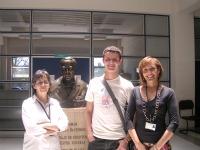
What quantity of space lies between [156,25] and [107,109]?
6546mm

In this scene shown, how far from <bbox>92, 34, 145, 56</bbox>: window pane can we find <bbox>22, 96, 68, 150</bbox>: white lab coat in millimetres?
6217

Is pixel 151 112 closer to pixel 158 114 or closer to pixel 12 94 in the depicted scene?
pixel 158 114

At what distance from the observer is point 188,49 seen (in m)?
8.31

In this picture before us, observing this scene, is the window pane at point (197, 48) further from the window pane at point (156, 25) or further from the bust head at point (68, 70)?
the bust head at point (68, 70)

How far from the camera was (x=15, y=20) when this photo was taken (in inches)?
348

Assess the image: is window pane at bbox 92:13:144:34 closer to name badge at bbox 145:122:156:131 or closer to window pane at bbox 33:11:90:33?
window pane at bbox 33:11:90:33

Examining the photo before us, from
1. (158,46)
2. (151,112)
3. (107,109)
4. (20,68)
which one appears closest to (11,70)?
(20,68)

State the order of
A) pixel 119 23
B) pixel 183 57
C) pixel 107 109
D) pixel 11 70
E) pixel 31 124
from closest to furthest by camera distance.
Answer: pixel 31 124 → pixel 107 109 → pixel 183 57 → pixel 119 23 → pixel 11 70

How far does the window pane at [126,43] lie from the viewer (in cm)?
873

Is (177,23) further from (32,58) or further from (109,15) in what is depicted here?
(32,58)

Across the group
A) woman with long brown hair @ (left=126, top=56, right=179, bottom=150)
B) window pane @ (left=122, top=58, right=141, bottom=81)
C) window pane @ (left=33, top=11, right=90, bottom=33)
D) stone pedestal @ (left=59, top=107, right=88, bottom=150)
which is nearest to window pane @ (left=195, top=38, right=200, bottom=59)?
window pane @ (left=122, top=58, right=141, bottom=81)

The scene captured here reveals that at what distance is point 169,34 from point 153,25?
0.53 m

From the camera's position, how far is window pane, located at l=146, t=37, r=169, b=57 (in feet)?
28.1

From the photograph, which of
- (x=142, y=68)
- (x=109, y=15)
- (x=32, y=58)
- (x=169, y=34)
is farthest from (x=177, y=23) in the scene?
(x=142, y=68)
